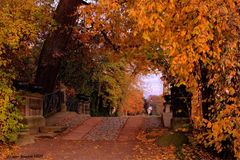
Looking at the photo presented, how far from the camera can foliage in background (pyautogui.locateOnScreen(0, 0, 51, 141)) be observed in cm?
1318

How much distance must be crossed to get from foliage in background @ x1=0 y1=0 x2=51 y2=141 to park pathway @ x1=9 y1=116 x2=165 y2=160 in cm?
96

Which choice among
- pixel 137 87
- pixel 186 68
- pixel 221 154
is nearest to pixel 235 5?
pixel 186 68

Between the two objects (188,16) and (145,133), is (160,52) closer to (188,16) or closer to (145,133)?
(188,16)

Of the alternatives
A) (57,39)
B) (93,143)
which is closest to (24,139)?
(93,143)

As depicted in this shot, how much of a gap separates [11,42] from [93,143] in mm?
4832

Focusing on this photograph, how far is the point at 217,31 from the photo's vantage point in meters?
9.27

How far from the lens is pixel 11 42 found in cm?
1302

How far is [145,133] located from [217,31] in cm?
895

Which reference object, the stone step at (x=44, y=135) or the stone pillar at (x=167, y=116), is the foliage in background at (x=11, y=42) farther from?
the stone pillar at (x=167, y=116)

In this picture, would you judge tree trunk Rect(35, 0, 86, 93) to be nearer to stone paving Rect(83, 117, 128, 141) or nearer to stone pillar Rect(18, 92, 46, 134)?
stone pillar Rect(18, 92, 46, 134)

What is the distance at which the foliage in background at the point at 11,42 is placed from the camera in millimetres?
13180

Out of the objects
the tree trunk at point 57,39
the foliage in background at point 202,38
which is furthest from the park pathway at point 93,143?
the foliage in background at point 202,38

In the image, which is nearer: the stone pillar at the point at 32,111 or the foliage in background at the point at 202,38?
the foliage in background at the point at 202,38

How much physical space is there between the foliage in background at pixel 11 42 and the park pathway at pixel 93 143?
96 centimetres
